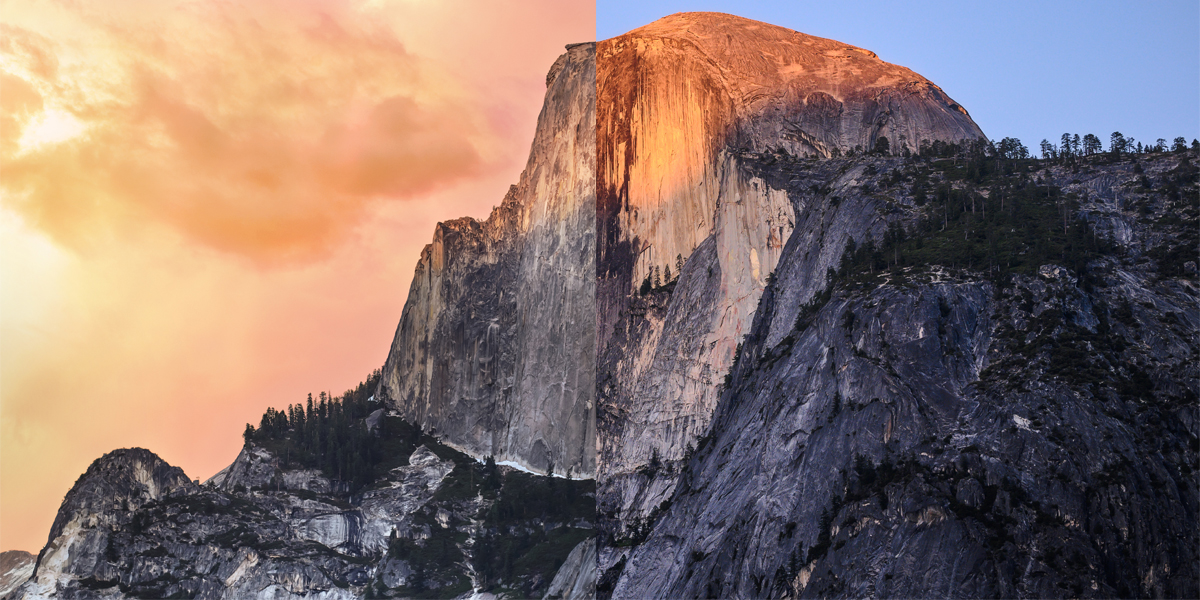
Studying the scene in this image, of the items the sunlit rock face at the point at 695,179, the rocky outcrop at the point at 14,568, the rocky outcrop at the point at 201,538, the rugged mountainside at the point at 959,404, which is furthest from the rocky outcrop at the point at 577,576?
the rocky outcrop at the point at 14,568

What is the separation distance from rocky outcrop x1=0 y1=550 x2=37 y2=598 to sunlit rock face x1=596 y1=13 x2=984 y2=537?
280 ft

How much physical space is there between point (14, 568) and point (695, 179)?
113 metres

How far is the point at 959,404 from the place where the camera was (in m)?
106

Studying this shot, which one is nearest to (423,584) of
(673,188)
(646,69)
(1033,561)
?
(673,188)

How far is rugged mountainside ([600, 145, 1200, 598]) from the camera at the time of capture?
92.9m

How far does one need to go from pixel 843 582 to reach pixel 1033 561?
1416 centimetres

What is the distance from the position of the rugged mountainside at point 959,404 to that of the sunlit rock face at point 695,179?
6.18 metres

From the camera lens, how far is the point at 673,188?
17150 centimetres

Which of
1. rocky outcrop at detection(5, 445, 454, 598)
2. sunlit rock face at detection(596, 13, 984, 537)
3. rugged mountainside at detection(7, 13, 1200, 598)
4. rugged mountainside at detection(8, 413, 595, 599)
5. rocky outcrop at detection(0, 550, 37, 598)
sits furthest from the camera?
rocky outcrop at detection(0, 550, 37, 598)

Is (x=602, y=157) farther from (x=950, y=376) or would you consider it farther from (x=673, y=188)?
(x=950, y=376)

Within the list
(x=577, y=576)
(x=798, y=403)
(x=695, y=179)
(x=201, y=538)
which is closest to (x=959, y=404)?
(x=798, y=403)

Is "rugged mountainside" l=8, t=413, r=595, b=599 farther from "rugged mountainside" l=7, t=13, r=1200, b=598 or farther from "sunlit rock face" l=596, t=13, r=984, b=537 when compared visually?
"sunlit rock face" l=596, t=13, r=984, b=537

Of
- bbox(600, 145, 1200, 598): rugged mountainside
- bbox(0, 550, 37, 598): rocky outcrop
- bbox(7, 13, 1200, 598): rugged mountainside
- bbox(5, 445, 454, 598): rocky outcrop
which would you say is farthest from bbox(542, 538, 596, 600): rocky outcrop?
bbox(0, 550, 37, 598): rocky outcrop

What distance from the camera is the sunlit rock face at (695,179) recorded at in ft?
492
